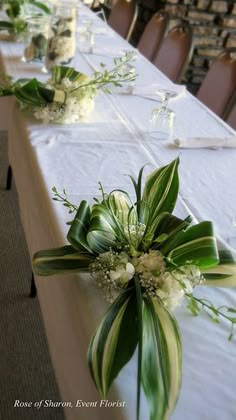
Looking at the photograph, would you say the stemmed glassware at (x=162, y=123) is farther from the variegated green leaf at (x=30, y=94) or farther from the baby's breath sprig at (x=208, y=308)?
the baby's breath sprig at (x=208, y=308)

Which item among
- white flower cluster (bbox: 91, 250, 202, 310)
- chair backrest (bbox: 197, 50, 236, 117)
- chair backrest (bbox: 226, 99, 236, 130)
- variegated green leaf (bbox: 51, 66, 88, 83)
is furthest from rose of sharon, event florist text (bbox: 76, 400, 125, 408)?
chair backrest (bbox: 197, 50, 236, 117)

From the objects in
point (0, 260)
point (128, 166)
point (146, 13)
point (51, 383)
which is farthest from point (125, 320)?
point (146, 13)

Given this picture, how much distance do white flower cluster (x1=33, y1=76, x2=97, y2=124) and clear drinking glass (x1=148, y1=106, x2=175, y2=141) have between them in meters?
0.21

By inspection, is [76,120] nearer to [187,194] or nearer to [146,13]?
[187,194]

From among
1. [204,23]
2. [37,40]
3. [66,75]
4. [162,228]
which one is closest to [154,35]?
[204,23]

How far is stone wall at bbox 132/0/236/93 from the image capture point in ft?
11.4

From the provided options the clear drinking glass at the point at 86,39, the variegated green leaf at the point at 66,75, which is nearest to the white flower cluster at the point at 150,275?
the variegated green leaf at the point at 66,75

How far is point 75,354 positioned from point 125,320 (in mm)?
140

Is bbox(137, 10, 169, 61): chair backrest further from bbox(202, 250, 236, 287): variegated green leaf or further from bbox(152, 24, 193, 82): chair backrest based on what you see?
bbox(202, 250, 236, 287): variegated green leaf

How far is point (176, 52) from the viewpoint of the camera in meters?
2.46

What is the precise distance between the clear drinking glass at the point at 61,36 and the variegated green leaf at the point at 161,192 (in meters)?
1.08

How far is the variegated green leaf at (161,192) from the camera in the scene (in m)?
0.85

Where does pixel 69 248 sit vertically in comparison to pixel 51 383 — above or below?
above

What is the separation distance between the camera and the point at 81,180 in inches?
44.5
